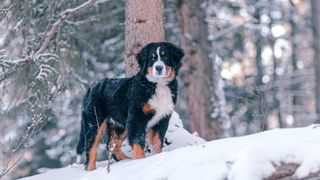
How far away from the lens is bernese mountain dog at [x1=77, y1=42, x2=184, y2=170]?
8.08 m

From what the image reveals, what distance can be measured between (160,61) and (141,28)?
2.11 meters

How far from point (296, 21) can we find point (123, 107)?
19.5m

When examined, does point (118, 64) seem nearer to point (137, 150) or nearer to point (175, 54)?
point (175, 54)

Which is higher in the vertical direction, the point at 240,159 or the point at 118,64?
the point at 118,64

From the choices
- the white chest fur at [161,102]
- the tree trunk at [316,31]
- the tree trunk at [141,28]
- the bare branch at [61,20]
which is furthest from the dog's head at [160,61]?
the tree trunk at [316,31]

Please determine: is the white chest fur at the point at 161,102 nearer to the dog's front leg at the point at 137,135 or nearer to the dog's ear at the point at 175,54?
the dog's front leg at the point at 137,135

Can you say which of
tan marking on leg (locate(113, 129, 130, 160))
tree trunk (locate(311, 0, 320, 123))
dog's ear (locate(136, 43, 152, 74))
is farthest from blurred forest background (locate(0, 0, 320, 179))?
dog's ear (locate(136, 43, 152, 74))

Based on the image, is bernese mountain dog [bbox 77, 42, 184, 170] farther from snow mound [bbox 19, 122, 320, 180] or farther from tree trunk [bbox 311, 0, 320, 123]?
tree trunk [bbox 311, 0, 320, 123]

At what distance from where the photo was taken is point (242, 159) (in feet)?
18.0

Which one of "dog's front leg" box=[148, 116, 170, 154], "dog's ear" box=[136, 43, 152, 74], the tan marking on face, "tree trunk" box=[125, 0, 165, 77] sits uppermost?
"tree trunk" box=[125, 0, 165, 77]

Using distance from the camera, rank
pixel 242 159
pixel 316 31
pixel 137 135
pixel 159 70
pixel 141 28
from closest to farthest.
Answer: pixel 242 159
pixel 159 70
pixel 137 135
pixel 141 28
pixel 316 31

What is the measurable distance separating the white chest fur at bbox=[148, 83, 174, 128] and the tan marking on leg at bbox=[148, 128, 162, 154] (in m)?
0.24

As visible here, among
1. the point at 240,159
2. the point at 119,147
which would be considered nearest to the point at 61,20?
the point at 119,147

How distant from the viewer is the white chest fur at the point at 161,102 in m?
8.10
